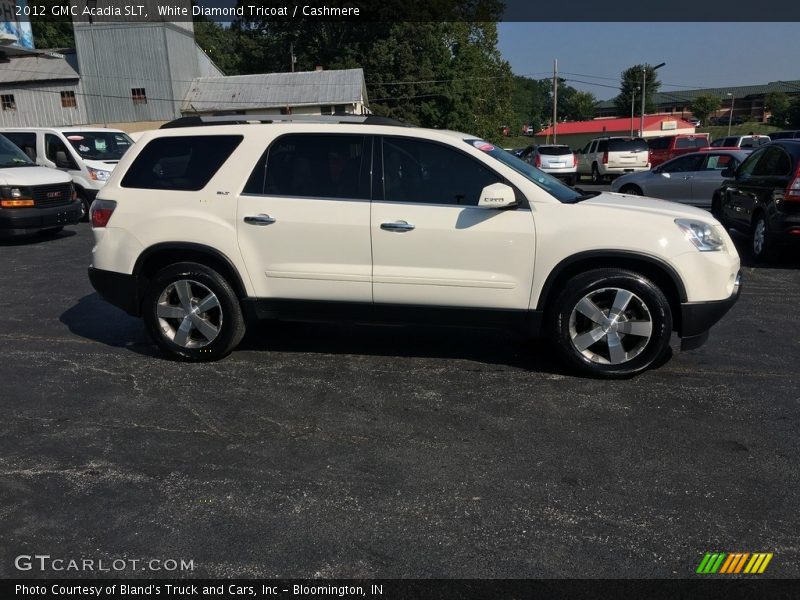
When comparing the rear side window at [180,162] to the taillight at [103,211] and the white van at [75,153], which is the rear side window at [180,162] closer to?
the taillight at [103,211]

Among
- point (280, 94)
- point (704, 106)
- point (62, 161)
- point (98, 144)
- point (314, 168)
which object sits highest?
point (280, 94)

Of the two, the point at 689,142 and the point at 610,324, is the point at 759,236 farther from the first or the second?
the point at 689,142

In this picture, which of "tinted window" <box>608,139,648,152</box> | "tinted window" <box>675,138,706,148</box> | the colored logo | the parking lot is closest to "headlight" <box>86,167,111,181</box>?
the parking lot

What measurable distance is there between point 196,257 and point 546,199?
266 centimetres

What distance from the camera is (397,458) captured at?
3650 millimetres

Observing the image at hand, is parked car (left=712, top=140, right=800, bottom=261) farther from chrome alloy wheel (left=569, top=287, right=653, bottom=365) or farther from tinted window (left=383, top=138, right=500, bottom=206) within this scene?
tinted window (left=383, top=138, right=500, bottom=206)

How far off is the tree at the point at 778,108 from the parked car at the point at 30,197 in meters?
100

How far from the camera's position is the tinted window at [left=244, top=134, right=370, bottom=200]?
4.87 m

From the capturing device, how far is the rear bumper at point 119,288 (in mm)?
5223

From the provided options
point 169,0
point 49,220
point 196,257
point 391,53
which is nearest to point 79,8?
point 169,0

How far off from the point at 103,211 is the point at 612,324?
3.96 meters

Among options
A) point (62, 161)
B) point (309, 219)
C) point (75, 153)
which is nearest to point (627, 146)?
point (75, 153)

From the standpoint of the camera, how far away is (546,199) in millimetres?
4660

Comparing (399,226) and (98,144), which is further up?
(98,144)
